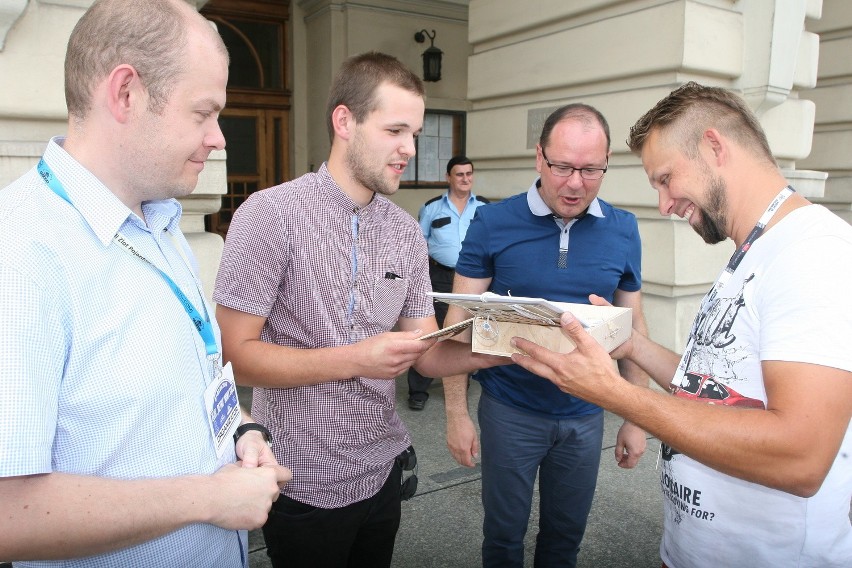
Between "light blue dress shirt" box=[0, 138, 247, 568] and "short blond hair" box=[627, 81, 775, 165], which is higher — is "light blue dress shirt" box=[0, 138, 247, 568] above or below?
below

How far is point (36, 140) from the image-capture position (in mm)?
3000

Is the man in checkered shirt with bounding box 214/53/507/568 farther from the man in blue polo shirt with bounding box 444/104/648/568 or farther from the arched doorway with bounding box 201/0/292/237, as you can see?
the arched doorway with bounding box 201/0/292/237

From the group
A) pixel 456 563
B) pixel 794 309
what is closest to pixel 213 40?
pixel 794 309

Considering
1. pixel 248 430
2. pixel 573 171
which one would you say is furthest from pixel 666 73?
pixel 248 430

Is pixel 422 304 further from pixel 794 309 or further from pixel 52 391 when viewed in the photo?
pixel 52 391

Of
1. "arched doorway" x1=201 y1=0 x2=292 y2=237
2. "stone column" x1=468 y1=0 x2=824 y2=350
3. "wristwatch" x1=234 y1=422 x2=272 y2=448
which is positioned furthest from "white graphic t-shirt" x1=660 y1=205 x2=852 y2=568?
"arched doorway" x1=201 y1=0 x2=292 y2=237

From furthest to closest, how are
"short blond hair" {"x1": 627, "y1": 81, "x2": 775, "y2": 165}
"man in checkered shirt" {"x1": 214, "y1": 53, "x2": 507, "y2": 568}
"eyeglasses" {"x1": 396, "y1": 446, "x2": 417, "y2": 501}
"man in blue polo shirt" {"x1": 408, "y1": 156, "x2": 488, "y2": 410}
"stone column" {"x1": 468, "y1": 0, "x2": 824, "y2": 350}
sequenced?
"man in blue polo shirt" {"x1": 408, "y1": 156, "x2": 488, "y2": 410} < "stone column" {"x1": 468, "y1": 0, "x2": 824, "y2": 350} < "eyeglasses" {"x1": 396, "y1": 446, "x2": 417, "y2": 501} < "man in checkered shirt" {"x1": 214, "y1": 53, "x2": 507, "y2": 568} < "short blond hair" {"x1": 627, "y1": 81, "x2": 775, "y2": 165}

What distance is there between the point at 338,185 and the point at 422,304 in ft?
1.66

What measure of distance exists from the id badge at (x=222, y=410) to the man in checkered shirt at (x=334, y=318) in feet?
0.95

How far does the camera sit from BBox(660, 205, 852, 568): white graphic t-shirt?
1298 mm

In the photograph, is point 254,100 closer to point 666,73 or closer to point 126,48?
point 666,73

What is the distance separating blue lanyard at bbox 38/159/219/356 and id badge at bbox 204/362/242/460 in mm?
77

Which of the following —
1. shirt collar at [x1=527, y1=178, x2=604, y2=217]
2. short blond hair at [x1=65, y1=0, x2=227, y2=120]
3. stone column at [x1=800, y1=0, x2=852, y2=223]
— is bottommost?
shirt collar at [x1=527, y1=178, x2=604, y2=217]

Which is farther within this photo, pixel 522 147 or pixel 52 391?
pixel 522 147
